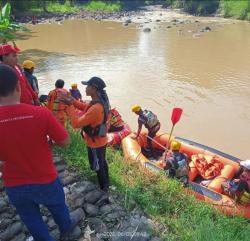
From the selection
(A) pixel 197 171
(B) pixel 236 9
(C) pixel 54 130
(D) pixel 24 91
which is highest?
(C) pixel 54 130

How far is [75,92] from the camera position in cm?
786

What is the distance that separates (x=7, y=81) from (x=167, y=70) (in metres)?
14.5

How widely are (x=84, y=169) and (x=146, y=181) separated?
2.81 feet

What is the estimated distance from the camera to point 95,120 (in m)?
3.88

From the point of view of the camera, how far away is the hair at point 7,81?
2.47 meters

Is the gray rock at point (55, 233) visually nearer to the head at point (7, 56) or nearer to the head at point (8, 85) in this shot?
the head at point (8, 85)

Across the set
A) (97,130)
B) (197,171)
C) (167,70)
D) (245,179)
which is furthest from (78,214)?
(167,70)

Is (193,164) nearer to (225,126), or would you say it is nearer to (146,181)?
(146,181)

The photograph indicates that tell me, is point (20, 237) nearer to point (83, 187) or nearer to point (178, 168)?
point (83, 187)

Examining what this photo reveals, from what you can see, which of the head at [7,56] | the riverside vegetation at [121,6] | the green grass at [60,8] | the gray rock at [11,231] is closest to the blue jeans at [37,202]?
the gray rock at [11,231]

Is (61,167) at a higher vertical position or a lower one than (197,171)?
higher

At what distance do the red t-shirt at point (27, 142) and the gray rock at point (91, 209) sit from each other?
1.11 meters

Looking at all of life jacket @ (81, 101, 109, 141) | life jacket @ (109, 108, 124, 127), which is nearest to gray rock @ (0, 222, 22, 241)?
life jacket @ (81, 101, 109, 141)

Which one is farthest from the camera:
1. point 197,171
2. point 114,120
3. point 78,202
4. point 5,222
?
point 114,120
